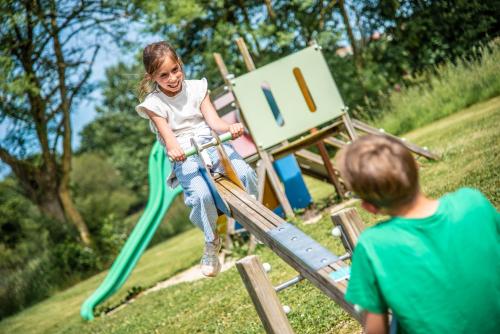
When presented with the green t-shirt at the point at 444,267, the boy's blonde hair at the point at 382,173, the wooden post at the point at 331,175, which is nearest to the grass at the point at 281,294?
the wooden post at the point at 331,175

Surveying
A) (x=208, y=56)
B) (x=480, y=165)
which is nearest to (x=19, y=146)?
(x=208, y=56)

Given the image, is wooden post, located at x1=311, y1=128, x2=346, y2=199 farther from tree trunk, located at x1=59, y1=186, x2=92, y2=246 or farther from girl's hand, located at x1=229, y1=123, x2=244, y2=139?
tree trunk, located at x1=59, y1=186, x2=92, y2=246

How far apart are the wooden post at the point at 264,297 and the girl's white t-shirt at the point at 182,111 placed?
65.6 inches

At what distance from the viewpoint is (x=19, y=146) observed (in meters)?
17.9

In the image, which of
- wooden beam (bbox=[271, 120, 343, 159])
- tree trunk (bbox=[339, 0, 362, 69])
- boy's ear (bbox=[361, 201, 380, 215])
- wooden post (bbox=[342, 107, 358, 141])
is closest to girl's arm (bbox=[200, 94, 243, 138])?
boy's ear (bbox=[361, 201, 380, 215])

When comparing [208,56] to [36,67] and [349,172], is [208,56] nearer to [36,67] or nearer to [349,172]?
[36,67]

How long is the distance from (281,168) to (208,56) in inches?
350

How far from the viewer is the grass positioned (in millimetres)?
4445

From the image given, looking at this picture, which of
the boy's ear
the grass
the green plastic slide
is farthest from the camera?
the green plastic slide

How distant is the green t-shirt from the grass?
165 centimetres

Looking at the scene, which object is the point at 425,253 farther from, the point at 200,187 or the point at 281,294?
the point at 281,294

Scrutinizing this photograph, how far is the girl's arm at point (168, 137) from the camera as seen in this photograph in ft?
12.3

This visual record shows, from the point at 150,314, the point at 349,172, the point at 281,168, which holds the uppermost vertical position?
the point at 349,172

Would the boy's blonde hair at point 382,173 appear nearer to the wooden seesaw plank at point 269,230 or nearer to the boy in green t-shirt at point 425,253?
the boy in green t-shirt at point 425,253
